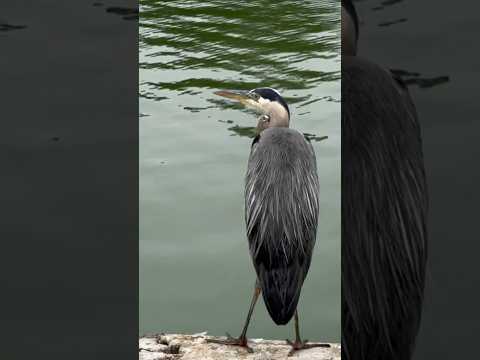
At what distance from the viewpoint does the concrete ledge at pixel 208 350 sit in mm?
2285

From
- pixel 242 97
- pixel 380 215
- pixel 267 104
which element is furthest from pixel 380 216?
pixel 242 97

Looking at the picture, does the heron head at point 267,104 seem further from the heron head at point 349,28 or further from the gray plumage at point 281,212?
the heron head at point 349,28

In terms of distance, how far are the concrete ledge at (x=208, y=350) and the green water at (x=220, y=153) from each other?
0.16 ft

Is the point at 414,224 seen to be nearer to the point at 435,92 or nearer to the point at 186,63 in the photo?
the point at 435,92

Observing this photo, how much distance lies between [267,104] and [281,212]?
0.43m

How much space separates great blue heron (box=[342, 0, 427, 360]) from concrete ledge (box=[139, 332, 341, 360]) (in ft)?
2.78

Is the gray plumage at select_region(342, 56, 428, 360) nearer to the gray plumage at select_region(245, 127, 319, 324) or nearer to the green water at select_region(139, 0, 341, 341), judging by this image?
the gray plumage at select_region(245, 127, 319, 324)

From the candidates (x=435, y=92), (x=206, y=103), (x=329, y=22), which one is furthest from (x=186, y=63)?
(x=435, y=92)

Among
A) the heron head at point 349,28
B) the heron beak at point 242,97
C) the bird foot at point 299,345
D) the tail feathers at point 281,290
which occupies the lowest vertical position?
the bird foot at point 299,345

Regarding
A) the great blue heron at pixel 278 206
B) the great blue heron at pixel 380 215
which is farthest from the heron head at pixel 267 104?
the great blue heron at pixel 380 215

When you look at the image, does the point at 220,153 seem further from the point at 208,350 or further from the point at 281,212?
the point at 208,350

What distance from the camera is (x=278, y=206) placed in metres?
2.25
